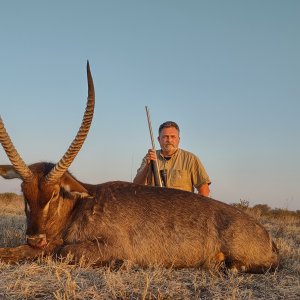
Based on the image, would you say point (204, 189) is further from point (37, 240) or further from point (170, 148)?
point (37, 240)

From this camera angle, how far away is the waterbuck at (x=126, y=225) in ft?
17.9

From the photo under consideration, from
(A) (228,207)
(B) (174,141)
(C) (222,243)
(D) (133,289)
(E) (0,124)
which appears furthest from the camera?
(B) (174,141)

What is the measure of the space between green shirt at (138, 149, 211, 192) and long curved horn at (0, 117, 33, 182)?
3.96m

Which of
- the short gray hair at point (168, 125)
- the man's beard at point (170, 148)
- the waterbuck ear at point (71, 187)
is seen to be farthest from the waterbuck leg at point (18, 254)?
the short gray hair at point (168, 125)

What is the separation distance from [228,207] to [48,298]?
3.31 metres

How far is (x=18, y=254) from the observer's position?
5.43 meters

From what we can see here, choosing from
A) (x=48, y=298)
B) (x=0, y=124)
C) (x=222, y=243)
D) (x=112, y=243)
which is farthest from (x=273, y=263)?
(x=0, y=124)

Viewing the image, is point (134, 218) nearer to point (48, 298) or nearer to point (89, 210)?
point (89, 210)

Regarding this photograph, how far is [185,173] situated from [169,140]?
0.75 meters

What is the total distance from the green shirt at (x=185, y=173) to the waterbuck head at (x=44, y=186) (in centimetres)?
363

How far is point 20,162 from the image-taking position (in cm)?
540

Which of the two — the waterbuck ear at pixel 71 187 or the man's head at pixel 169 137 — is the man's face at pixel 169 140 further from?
the waterbuck ear at pixel 71 187

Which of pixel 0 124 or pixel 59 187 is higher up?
pixel 0 124

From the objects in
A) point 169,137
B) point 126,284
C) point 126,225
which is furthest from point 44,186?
point 169,137
